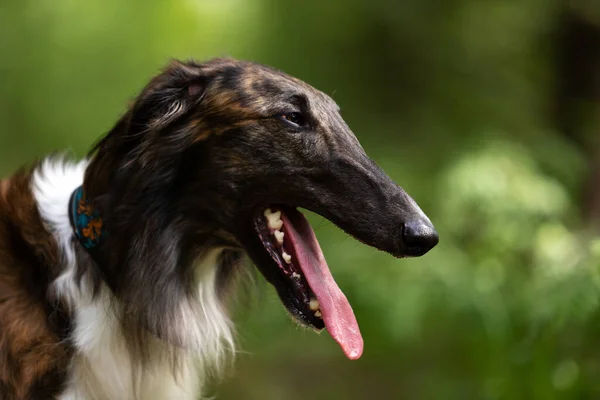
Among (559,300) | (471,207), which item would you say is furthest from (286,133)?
(471,207)

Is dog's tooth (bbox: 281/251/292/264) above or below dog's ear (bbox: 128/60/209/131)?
below

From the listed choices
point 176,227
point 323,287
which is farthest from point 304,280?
point 176,227

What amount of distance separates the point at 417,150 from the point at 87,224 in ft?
14.9

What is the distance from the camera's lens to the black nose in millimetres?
2531

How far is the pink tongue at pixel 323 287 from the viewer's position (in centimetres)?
272

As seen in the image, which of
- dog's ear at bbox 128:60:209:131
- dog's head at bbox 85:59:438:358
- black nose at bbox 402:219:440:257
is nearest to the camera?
black nose at bbox 402:219:440:257

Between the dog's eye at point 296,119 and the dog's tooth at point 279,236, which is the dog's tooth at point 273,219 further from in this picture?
the dog's eye at point 296,119

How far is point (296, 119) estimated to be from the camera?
9.06 feet

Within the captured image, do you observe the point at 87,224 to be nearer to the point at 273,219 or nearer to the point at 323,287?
the point at 273,219

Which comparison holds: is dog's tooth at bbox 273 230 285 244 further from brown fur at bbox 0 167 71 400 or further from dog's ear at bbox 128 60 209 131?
brown fur at bbox 0 167 71 400

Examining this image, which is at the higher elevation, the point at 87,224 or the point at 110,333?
the point at 87,224

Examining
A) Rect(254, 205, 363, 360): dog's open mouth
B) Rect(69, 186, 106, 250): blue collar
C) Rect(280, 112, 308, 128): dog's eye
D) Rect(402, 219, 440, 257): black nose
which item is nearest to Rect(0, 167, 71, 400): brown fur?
Rect(69, 186, 106, 250): blue collar

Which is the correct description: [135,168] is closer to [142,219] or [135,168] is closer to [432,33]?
[142,219]

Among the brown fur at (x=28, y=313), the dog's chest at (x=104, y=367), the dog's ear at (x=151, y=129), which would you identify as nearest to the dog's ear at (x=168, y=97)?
the dog's ear at (x=151, y=129)
